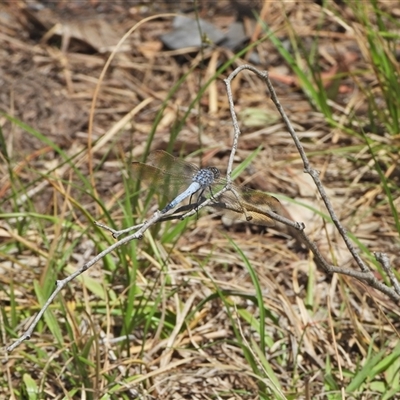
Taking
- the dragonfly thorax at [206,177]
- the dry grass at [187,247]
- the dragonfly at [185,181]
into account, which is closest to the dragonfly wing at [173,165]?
the dragonfly at [185,181]

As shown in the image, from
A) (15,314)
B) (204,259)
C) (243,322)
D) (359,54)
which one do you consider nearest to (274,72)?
(359,54)

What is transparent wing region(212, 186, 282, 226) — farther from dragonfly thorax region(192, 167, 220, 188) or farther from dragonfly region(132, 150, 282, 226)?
dragonfly thorax region(192, 167, 220, 188)

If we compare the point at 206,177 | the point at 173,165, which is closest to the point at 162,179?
the point at 173,165

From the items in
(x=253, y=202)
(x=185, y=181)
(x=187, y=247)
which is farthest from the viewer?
(x=187, y=247)

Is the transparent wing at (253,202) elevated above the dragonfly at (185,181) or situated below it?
above

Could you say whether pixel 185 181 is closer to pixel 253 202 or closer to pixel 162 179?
pixel 162 179

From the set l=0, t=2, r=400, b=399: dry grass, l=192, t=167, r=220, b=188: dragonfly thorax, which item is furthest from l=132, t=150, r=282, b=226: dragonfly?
l=0, t=2, r=400, b=399: dry grass

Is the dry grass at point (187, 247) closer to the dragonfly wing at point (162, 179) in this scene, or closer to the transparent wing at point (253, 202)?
the dragonfly wing at point (162, 179)

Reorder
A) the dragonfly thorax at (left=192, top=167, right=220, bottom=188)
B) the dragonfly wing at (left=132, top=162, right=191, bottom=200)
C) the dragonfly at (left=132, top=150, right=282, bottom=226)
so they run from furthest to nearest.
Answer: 1. the dragonfly wing at (left=132, top=162, right=191, bottom=200)
2. the dragonfly thorax at (left=192, top=167, right=220, bottom=188)
3. the dragonfly at (left=132, top=150, right=282, bottom=226)

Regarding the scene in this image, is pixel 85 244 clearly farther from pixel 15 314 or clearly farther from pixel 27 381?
pixel 27 381
